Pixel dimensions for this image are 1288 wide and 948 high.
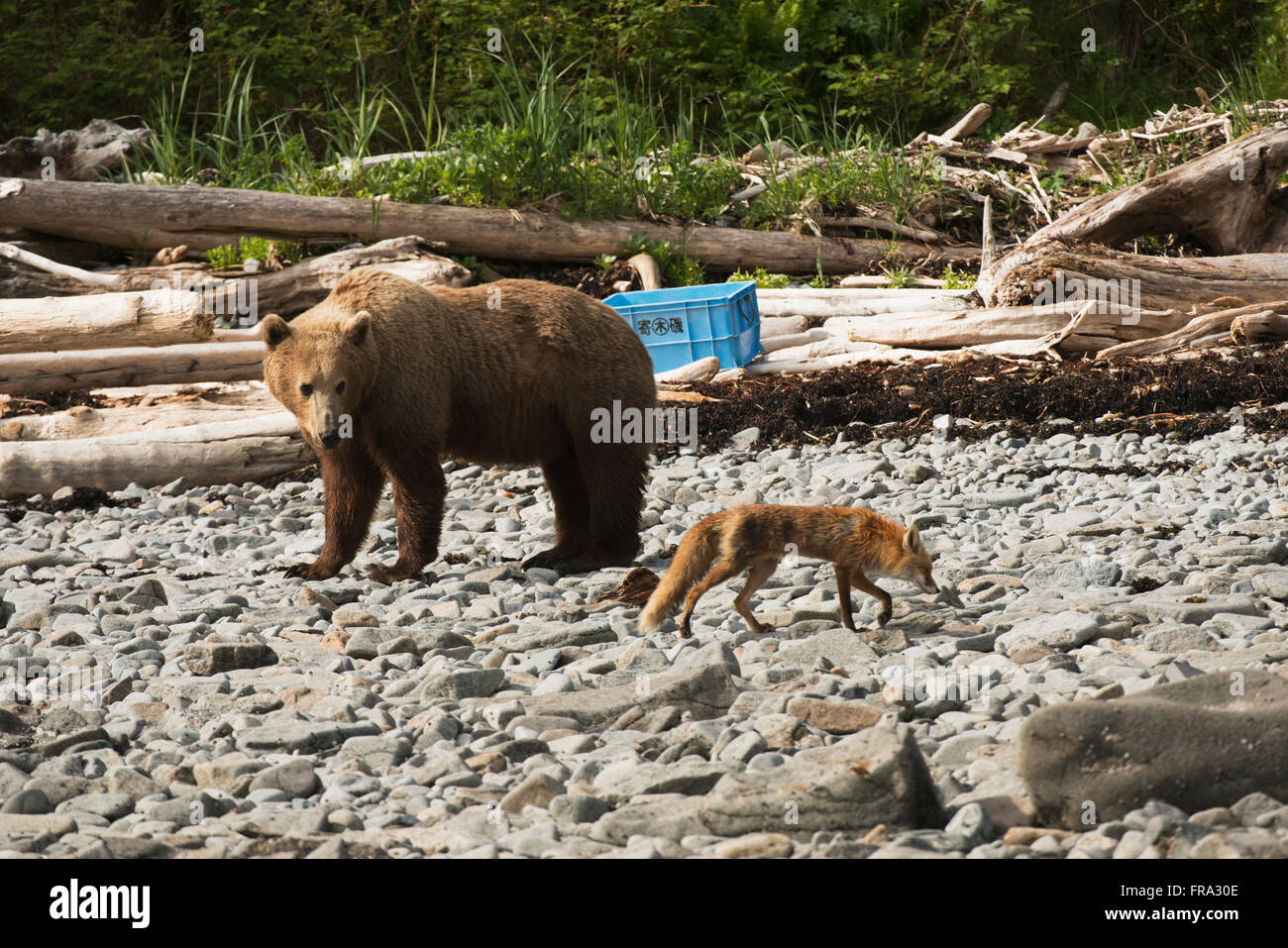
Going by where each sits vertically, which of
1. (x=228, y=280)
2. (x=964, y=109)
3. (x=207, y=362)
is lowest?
(x=207, y=362)

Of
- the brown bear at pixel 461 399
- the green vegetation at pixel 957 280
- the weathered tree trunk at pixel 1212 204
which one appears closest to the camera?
the brown bear at pixel 461 399

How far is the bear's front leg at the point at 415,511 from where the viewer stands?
549 centimetres

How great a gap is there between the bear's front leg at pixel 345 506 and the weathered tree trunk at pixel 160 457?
6.99 ft

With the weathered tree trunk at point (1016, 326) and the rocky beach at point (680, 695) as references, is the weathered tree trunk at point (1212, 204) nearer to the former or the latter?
the weathered tree trunk at point (1016, 326)

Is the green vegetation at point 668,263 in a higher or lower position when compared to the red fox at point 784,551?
higher

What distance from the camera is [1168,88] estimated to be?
57.0 feet

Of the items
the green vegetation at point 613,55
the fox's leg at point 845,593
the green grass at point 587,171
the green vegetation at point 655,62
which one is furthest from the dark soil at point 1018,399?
the green vegetation at point 613,55

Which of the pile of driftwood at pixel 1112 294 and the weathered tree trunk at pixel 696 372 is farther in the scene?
the weathered tree trunk at pixel 696 372

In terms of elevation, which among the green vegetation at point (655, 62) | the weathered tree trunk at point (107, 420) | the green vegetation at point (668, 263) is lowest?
the weathered tree trunk at point (107, 420)

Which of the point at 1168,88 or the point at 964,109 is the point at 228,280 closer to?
the point at 964,109

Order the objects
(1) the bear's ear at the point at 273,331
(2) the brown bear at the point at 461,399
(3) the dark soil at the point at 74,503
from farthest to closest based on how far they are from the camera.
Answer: (3) the dark soil at the point at 74,503 < (2) the brown bear at the point at 461,399 < (1) the bear's ear at the point at 273,331

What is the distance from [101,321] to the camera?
8.63 m

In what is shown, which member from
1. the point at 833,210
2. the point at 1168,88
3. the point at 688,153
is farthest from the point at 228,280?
the point at 1168,88

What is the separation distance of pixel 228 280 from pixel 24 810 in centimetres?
767
